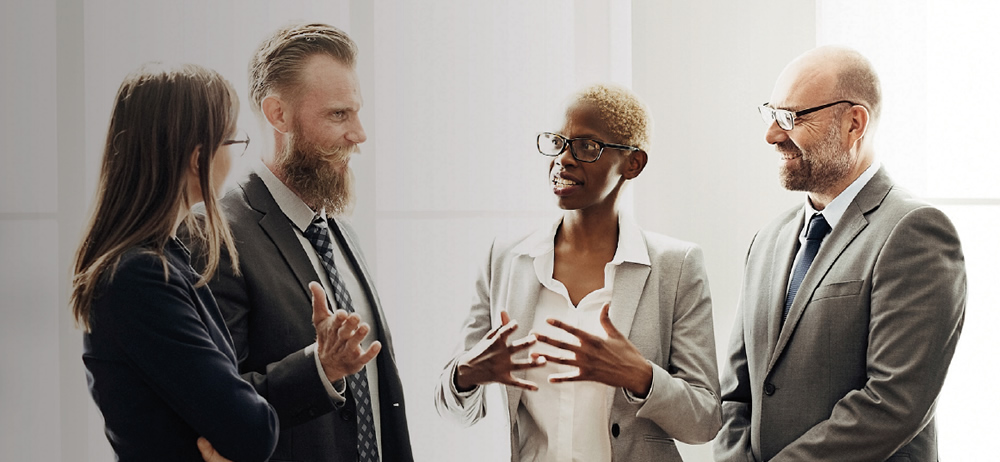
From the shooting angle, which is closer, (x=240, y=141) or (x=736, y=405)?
(x=240, y=141)

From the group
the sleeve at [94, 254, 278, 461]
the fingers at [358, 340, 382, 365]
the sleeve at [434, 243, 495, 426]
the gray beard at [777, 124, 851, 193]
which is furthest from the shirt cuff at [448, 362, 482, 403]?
the gray beard at [777, 124, 851, 193]

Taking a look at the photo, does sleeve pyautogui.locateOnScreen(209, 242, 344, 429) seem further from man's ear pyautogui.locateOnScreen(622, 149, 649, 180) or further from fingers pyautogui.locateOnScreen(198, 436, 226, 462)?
man's ear pyautogui.locateOnScreen(622, 149, 649, 180)

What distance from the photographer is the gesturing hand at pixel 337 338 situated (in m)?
2.33

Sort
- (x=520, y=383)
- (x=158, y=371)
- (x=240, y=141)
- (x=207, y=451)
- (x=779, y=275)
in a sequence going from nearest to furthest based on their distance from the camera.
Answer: (x=158, y=371) < (x=207, y=451) < (x=240, y=141) < (x=520, y=383) < (x=779, y=275)

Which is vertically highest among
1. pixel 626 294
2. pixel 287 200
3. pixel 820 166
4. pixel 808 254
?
pixel 820 166

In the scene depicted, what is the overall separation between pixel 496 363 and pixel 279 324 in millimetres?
635

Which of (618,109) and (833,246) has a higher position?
(618,109)

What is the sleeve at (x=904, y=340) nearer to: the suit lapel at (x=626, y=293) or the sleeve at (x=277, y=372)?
the suit lapel at (x=626, y=293)

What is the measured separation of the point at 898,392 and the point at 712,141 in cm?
128

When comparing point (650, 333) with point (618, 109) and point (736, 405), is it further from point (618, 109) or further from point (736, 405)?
point (618, 109)

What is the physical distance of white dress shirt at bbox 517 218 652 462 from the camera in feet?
8.75

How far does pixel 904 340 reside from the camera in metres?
2.67

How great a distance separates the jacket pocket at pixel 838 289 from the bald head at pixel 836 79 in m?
0.57

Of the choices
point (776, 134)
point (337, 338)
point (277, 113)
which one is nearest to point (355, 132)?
point (277, 113)
